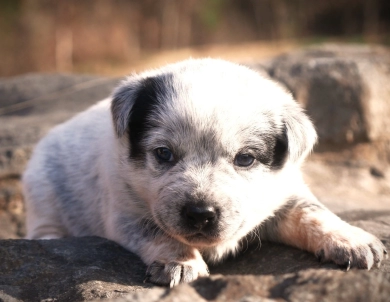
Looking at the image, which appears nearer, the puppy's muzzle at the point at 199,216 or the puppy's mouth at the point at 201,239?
the puppy's muzzle at the point at 199,216

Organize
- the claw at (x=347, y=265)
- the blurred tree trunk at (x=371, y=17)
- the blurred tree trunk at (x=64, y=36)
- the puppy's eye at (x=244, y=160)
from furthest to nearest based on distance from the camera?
the blurred tree trunk at (x=371, y=17)
the blurred tree trunk at (x=64, y=36)
the puppy's eye at (x=244, y=160)
the claw at (x=347, y=265)

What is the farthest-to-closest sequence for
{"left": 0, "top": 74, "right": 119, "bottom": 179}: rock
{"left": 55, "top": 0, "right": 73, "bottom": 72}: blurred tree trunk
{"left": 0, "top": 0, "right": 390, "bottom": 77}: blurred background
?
{"left": 55, "top": 0, "right": 73, "bottom": 72}: blurred tree trunk, {"left": 0, "top": 0, "right": 390, "bottom": 77}: blurred background, {"left": 0, "top": 74, "right": 119, "bottom": 179}: rock

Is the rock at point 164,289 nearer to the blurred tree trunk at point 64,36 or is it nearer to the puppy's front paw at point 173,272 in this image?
the puppy's front paw at point 173,272

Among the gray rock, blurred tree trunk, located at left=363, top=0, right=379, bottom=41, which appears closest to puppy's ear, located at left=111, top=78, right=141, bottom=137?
the gray rock

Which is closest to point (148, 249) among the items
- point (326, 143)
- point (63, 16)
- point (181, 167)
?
point (181, 167)

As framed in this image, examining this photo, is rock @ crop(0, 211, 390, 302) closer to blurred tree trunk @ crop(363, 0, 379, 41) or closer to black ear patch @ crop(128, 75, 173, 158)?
black ear patch @ crop(128, 75, 173, 158)

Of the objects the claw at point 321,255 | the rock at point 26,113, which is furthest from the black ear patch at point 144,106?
the rock at point 26,113
